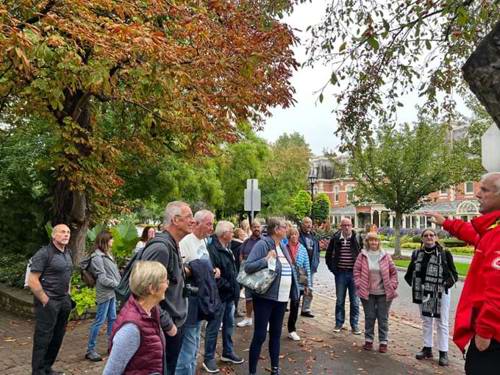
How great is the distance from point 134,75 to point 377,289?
483 cm

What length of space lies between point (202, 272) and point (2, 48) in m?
3.11

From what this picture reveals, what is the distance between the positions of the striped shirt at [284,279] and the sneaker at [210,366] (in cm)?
132

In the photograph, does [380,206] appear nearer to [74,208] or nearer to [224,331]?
[74,208]

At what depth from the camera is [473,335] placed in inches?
118

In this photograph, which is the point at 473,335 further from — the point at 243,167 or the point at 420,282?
the point at 243,167

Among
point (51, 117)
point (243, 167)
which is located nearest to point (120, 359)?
point (51, 117)

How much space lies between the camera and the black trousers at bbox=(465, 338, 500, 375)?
2891 mm

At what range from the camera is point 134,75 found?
22.3 feet

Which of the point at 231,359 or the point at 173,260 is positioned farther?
the point at 231,359

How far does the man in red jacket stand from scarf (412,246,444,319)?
12.1ft

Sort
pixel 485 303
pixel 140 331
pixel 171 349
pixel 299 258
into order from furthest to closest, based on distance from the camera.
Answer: pixel 299 258 < pixel 171 349 < pixel 140 331 < pixel 485 303

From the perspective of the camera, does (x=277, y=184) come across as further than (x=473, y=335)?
Yes

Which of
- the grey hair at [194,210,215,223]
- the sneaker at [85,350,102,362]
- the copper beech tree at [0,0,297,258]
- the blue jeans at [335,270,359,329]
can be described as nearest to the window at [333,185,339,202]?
the copper beech tree at [0,0,297,258]

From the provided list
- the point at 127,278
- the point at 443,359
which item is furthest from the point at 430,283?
the point at 127,278
